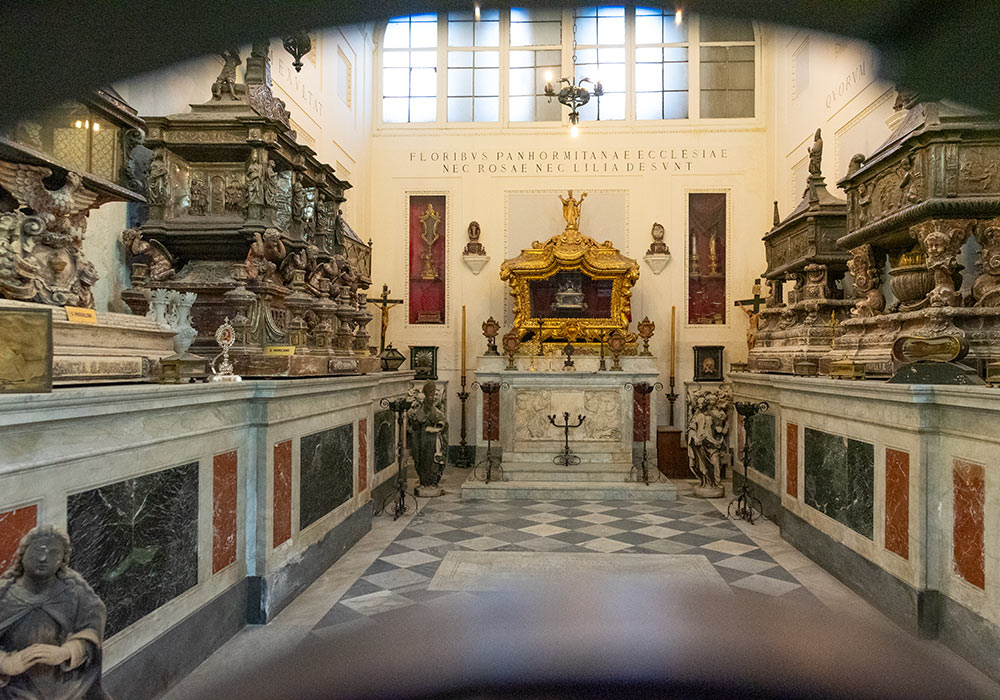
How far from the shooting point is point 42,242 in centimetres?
302

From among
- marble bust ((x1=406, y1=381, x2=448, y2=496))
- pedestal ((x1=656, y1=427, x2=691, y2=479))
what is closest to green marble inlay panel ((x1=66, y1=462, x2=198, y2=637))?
marble bust ((x1=406, y1=381, x2=448, y2=496))

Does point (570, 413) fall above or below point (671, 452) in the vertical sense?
above

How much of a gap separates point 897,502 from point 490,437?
16.6 ft

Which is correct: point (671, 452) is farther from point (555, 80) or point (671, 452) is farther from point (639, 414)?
point (555, 80)

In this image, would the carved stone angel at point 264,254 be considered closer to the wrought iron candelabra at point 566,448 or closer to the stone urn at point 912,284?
the wrought iron candelabra at point 566,448

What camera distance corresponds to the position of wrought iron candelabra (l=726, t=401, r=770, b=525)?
6.54m

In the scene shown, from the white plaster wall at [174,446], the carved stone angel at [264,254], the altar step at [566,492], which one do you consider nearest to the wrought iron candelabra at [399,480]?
the altar step at [566,492]

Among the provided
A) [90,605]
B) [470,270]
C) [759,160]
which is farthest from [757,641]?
[759,160]

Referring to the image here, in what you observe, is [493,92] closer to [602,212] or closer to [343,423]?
[602,212]

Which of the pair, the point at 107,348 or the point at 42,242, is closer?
the point at 42,242

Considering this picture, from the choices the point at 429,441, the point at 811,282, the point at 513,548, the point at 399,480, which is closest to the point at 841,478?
the point at 513,548

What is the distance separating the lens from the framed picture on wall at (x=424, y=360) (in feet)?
35.4

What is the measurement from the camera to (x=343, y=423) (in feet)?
17.7

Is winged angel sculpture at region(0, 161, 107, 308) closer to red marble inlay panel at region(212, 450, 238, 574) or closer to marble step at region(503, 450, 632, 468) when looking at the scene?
red marble inlay panel at region(212, 450, 238, 574)
